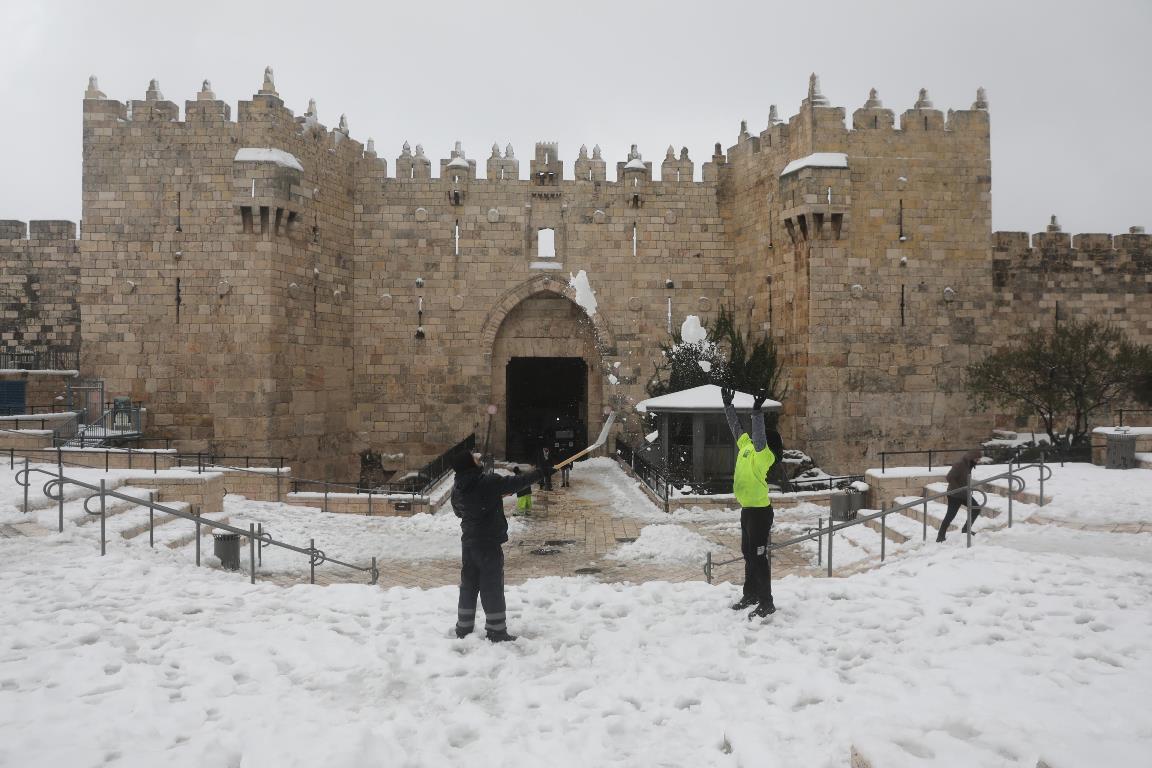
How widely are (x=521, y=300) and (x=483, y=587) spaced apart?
49.2ft

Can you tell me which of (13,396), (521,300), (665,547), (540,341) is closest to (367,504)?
(665,547)

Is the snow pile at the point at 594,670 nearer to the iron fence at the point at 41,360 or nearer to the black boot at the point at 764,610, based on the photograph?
the black boot at the point at 764,610

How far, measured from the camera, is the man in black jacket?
536 cm

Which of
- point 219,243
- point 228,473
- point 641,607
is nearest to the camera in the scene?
point 641,607

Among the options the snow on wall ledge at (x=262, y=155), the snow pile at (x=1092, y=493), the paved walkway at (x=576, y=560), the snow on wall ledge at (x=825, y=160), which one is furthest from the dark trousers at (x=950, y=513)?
the snow on wall ledge at (x=262, y=155)

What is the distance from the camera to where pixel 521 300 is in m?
19.9

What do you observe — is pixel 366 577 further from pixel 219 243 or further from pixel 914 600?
pixel 219 243

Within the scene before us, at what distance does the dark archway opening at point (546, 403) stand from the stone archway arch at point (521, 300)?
2383 millimetres

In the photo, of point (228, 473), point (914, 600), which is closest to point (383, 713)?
point (914, 600)

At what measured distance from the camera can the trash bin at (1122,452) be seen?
11.6 metres

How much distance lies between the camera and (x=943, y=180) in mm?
16781

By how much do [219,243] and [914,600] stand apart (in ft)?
51.6

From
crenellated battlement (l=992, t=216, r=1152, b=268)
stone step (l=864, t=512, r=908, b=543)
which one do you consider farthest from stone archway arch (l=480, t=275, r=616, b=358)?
stone step (l=864, t=512, r=908, b=543)

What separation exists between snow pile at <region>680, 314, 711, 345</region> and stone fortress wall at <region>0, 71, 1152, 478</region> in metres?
1.34
